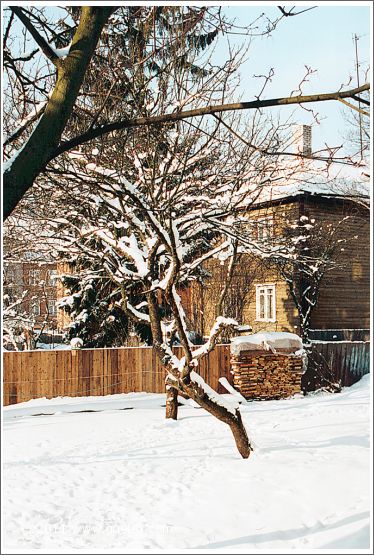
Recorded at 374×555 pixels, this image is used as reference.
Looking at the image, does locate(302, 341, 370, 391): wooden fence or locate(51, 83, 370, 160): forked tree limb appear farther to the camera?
locate(302, 341, 370, 391): wooden fence

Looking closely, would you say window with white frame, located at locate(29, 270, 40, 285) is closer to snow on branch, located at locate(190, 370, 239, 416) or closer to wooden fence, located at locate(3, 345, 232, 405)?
wooden fence, located at locate(3, 345, 232, 405)

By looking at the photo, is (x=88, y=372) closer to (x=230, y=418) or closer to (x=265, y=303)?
(x=230, y=418)

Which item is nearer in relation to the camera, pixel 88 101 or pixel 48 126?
pixel 48 126

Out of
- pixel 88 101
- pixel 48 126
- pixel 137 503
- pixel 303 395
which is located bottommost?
pixel 303 395

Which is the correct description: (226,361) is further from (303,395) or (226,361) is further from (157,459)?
(157,459)

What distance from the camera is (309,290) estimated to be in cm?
1838

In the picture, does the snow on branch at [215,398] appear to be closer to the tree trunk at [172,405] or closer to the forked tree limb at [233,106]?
the tree trunk at [172,405]

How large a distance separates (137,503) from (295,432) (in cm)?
400

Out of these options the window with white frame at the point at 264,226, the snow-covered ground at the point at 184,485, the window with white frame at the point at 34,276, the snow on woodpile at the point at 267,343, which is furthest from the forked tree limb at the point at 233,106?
the window with white frame at the point at 34,276

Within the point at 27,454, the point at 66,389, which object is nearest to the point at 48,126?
the point at 27,454

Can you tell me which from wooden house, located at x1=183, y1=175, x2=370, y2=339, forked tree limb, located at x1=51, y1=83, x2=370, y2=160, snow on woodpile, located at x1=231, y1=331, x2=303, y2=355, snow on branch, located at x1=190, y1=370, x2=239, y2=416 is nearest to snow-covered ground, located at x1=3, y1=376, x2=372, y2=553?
snow on branch, located at x1=190, y1=370, x2=239, y2=416

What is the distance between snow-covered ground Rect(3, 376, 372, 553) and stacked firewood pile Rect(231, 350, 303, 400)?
344 centimetres

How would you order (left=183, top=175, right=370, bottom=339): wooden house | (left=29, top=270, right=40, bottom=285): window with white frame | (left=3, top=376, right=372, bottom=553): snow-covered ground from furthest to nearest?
(left=29, top=270, right=40, bottom=285): window with white frame, (left=183, top=175, right=370, bottom=339): wooden house, (left=3, top=376, right=372, bottom=553): snow-covered ground

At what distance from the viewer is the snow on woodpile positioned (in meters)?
13.7
